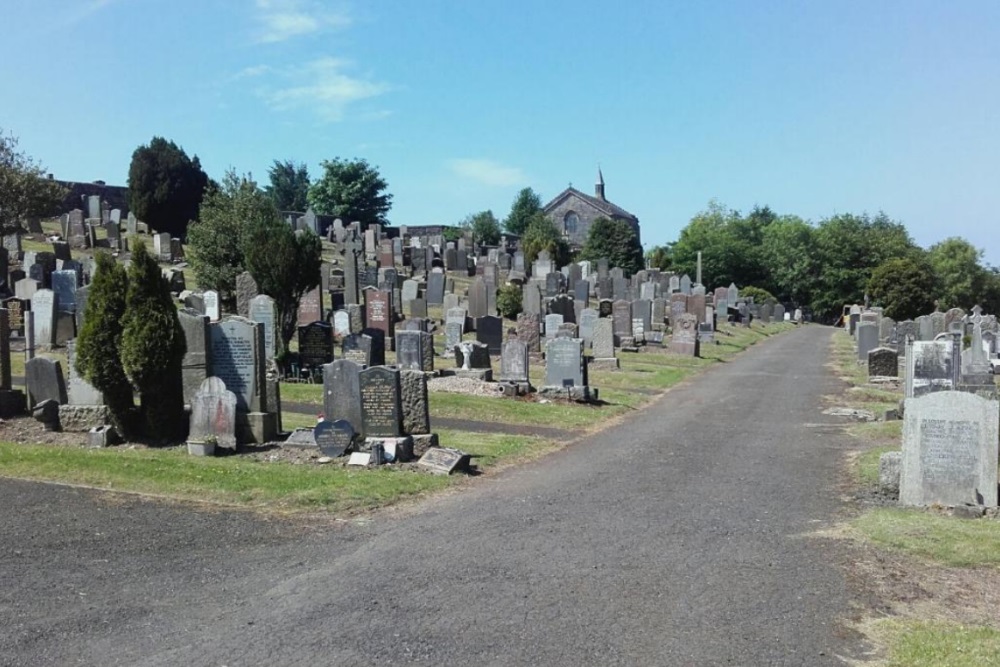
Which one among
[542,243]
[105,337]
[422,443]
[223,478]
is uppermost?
[542,243]

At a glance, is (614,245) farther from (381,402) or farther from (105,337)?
(105,337)

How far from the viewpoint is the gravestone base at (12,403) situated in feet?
48.5

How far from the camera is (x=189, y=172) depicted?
5681cm

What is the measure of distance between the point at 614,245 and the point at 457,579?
75.3 meters

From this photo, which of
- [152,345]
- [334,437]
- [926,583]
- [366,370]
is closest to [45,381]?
[152,345]

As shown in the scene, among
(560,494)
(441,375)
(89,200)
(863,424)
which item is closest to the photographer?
(560,494)

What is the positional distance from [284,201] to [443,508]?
4080 inches

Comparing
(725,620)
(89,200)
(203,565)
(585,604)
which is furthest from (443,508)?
(89,200)

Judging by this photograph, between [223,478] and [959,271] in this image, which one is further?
[959,271]

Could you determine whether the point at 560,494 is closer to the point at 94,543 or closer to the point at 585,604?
the point at 585,604

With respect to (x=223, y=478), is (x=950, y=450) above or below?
above

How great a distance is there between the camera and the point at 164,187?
181ft

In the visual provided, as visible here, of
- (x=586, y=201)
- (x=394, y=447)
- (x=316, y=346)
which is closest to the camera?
(x=394, y=447)

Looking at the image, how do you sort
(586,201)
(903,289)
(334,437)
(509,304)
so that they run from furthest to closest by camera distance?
(586,201) < (903,289) < (509,304) < (334,437)
